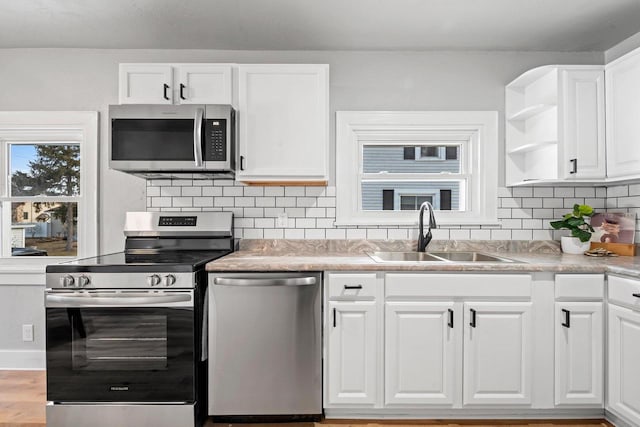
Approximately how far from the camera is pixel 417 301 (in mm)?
2074

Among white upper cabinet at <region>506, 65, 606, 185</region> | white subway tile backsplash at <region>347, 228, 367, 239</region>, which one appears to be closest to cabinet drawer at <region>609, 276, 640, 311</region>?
white upper cabinet at <region>506, 65, 606, 185</region>

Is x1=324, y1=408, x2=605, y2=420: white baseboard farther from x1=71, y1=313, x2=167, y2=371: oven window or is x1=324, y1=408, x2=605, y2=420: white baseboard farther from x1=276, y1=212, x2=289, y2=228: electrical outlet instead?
x1=276, y1=212, x2=289, y2=228: electrical outlet

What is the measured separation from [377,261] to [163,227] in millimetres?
1535

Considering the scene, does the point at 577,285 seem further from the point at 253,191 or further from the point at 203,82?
the point at 203,82

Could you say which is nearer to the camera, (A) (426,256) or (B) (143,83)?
(B) (143,83)

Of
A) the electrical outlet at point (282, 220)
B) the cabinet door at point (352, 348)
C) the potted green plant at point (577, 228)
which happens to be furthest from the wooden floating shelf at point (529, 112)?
the electrical outlet at point (282, 220)

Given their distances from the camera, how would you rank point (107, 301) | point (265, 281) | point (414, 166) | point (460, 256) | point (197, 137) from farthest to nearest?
point (414, 166) < point (460, 256) < point (197, 137) < point (265, 281) < point (107, 301)

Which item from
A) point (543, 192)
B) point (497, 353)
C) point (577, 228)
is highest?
point (543, 192)

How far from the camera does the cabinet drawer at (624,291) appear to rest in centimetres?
185


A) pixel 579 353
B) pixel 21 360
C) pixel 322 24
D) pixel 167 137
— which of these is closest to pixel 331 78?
pixel 322 24

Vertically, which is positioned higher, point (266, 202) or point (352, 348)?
point (266, 202)

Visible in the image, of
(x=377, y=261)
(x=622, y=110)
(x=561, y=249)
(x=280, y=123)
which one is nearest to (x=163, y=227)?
(x=280, y=123)

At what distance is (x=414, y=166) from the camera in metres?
2.87

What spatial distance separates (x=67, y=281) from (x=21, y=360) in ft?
4.79
